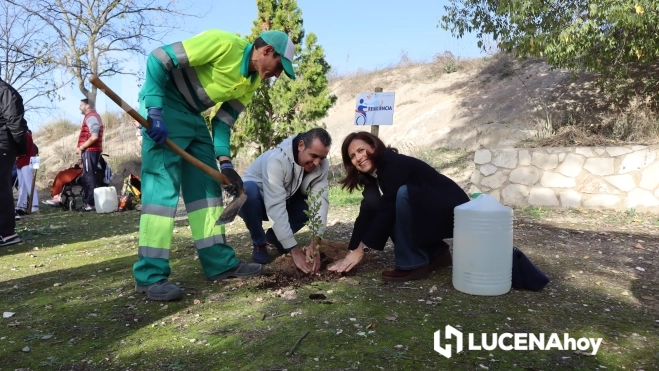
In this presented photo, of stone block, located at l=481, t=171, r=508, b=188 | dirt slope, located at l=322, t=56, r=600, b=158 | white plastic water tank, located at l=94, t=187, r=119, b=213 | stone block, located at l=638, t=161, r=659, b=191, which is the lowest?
white plastic water tank, located at l=94, t=187, r=119, b=213

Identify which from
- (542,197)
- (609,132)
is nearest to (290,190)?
(542,197)

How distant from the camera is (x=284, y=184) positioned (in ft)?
13.0

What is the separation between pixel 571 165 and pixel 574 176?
170 millimetres

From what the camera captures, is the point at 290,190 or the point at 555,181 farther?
the point at 555,181

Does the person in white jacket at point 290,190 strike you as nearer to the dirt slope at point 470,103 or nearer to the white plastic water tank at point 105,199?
the white plastic water tank at point 105,199

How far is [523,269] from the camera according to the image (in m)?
3.41

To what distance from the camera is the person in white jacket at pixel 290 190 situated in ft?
12.2

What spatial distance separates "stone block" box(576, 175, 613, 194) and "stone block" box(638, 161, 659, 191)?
1.35 feet

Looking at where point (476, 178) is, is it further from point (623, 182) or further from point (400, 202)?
point (400, 202)

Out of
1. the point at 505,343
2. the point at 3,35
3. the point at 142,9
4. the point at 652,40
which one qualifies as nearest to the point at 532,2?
the point at 652,40

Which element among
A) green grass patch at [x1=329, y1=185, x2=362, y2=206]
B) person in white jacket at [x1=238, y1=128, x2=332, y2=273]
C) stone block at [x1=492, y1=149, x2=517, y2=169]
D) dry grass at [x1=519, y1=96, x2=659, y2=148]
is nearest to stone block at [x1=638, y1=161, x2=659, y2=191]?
dry grass at [x1=519, y1=96, x2=659, y2=148]

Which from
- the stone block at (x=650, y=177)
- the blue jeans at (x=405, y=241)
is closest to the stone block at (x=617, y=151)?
the stone block at (x=650, y=177)

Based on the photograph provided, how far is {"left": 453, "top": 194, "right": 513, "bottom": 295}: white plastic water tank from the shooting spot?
3.20m

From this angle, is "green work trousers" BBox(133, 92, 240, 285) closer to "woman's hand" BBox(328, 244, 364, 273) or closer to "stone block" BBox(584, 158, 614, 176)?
"woman's hand" BBox(328, 244, 364, 273)
